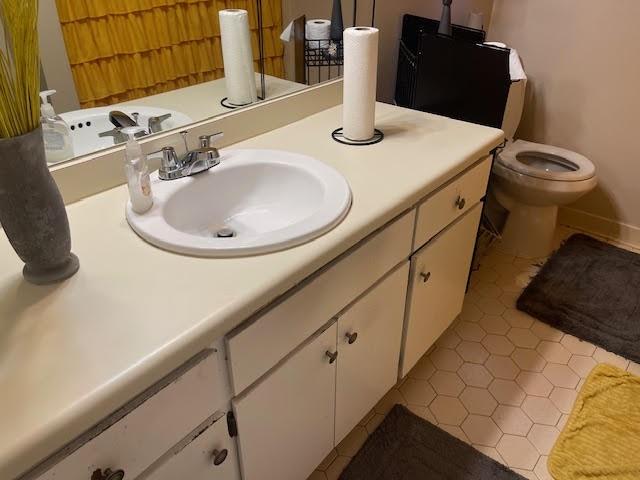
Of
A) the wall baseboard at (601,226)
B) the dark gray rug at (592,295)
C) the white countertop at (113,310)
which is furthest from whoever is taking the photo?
the wall baseboard at (601,226)

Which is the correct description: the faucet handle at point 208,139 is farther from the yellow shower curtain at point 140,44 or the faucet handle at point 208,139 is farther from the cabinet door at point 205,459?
the cabinet door at point 205,459

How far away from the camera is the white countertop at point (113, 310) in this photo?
1.95 ft

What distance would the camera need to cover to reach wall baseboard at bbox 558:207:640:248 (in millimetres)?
2461

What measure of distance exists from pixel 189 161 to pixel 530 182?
1591 mm

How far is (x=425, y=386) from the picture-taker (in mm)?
1673

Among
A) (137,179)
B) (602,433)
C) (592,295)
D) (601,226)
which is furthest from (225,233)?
(601,226)

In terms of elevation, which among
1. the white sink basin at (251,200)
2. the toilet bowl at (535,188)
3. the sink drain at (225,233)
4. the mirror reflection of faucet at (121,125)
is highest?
the mirror reflection of faucet at (121,125)

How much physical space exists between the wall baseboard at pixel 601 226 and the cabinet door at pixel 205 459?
7.52ft

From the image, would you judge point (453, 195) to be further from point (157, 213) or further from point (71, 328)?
point (71, 328)

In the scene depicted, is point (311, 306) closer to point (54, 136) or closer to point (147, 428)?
point (147, 428)

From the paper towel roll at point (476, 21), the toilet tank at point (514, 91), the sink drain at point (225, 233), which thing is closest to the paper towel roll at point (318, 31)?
the sink drain at point (225, 233)

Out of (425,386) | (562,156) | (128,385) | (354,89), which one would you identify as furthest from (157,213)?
(562,156)

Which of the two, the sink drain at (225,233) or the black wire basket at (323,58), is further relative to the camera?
the black wire basket at (323,58)

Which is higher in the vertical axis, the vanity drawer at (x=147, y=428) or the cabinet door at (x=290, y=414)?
the vanity drawer at (x=147, y=428)
